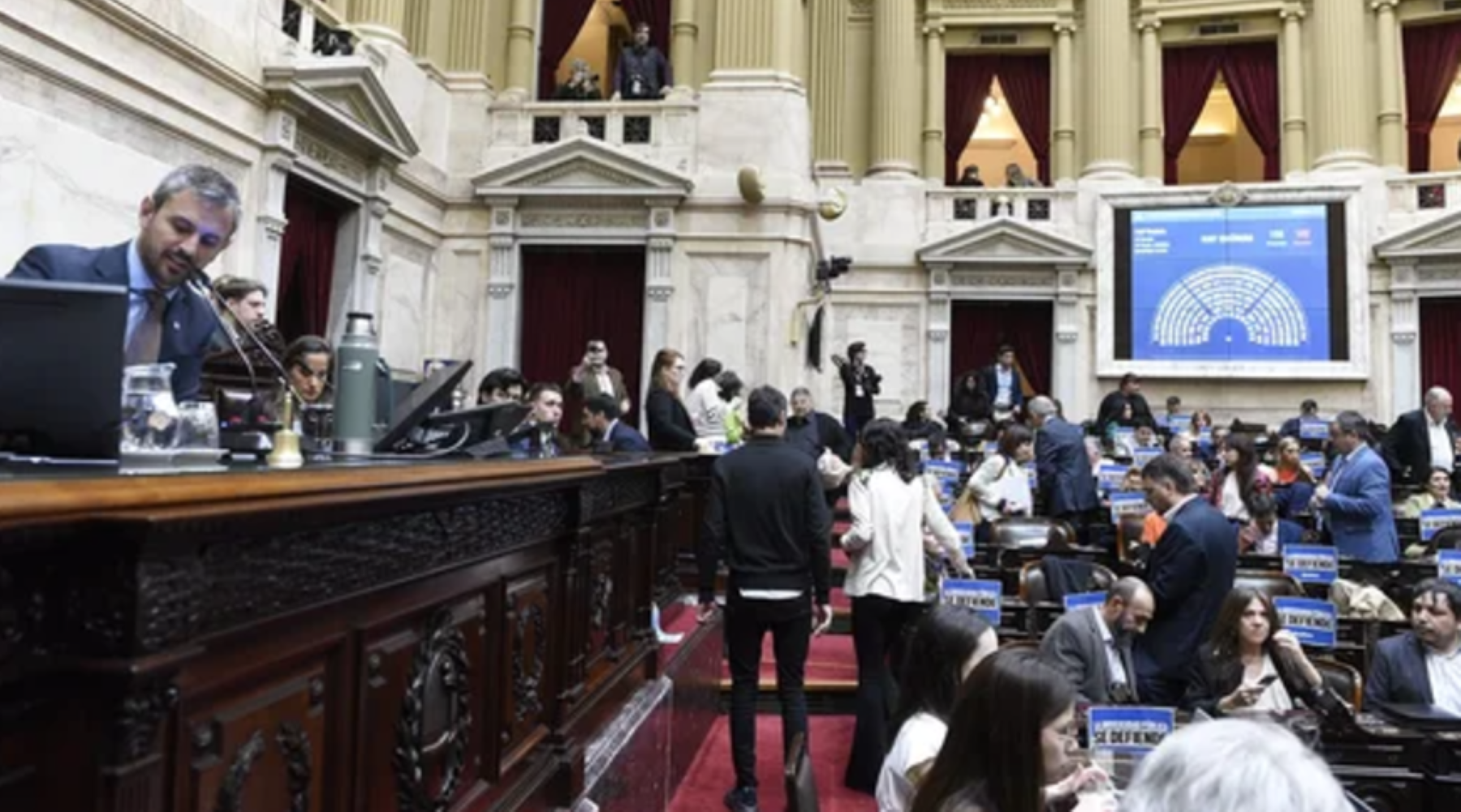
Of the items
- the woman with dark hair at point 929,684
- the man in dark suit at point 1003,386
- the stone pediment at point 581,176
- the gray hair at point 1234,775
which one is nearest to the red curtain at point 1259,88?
the man in dark suit at point 1003,386

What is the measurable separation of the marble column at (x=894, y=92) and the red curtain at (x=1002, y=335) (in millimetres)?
2531

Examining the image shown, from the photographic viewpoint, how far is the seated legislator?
11.2 ft

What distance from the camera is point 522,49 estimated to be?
432 inches

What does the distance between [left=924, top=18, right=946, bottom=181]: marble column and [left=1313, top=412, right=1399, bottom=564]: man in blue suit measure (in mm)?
10685

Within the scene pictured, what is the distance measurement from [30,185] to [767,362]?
615 centimetres

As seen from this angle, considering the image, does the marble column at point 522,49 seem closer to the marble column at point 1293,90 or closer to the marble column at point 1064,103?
the marble column at point 1064,103

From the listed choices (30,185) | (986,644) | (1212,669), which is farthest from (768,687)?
(30,185)

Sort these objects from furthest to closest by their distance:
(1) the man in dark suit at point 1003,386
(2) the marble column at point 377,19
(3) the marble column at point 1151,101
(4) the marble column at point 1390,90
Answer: (3) the marble column at point 1151,101, (4) the marble column at point 1390,90, (1) the man in dark suit at point 1003,386, (2) the marble column at point 377,19

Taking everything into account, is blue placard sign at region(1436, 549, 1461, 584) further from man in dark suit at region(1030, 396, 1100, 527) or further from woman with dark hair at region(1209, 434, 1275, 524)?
man in dark suit at region(1030, 396, 1100, 527)

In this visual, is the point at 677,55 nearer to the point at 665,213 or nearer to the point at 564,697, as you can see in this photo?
the point at 665,213

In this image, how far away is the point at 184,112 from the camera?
20.4ft

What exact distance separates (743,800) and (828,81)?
1347 cm

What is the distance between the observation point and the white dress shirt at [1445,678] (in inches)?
134

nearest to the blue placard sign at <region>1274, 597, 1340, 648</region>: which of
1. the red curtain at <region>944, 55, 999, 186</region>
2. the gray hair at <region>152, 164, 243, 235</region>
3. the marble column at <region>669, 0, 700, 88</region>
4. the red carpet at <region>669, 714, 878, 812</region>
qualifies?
the red carpet at <region>669, 714, 878, 812</region>
